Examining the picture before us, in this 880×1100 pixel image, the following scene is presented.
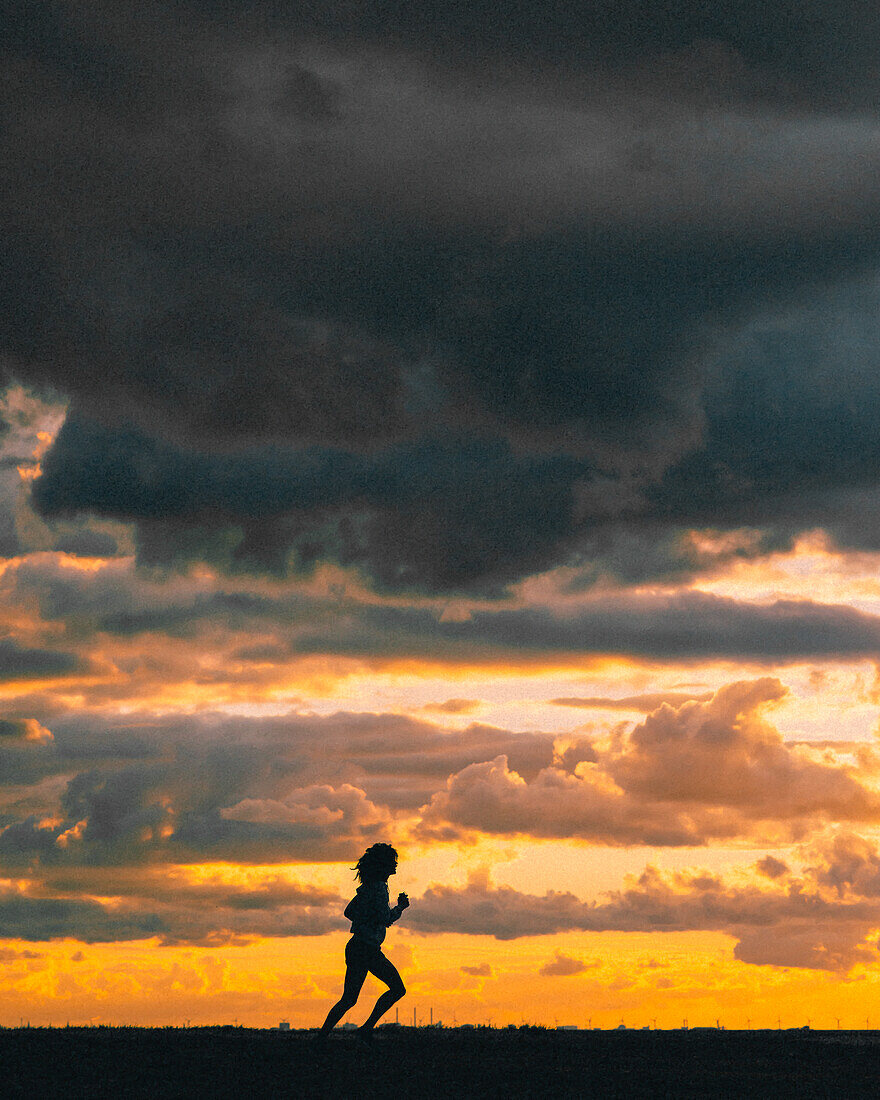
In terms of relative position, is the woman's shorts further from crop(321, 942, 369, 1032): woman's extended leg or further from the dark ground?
the dark ground

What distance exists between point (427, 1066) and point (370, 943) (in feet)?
9.09

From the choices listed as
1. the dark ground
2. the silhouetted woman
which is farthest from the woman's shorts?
the dark ground

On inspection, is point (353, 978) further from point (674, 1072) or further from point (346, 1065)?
point (674, 1072)

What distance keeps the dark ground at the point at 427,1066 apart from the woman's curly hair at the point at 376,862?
8.15 ft

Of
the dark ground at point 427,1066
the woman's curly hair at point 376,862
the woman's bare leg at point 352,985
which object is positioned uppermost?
the woman's curly hair at point 376,862

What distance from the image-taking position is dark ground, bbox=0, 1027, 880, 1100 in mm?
16781

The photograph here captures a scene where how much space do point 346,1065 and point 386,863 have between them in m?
3.75

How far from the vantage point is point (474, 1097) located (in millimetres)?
16375

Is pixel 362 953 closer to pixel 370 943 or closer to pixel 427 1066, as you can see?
pixel 370 943

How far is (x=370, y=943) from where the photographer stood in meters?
21.1

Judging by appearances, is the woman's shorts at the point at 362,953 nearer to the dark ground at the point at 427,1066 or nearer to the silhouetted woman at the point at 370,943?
the silhouetted woman at the point at 370,943

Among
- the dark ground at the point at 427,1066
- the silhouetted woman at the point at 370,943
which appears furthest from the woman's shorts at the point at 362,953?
the dark ground at the point at 427,1066

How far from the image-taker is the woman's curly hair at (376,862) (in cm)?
2170

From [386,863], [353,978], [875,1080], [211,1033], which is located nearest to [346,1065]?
[353,978]
